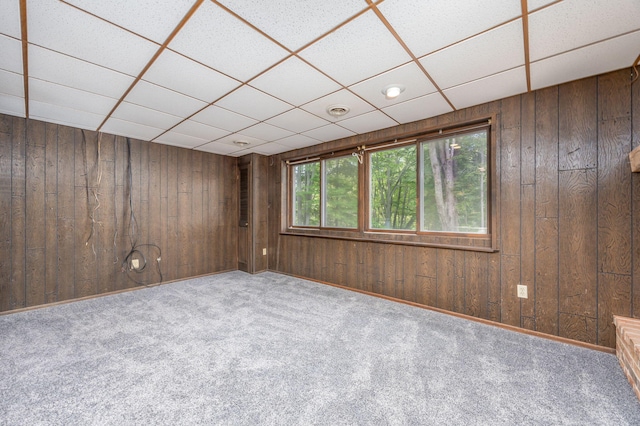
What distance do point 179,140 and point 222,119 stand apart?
4.29 ft

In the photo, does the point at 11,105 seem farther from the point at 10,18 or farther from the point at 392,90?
the point at 392,90

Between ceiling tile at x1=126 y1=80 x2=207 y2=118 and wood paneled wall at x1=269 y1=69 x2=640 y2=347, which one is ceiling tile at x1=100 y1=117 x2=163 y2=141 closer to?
ceiling tile at x1=126 y1=80 x2=207 y2=118

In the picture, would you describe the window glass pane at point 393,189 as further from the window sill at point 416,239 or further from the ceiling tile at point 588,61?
the ceiling tile at point 588,61

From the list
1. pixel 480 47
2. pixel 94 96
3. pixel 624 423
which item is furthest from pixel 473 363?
pixel 94 96

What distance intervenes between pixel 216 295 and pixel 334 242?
70.3 inches

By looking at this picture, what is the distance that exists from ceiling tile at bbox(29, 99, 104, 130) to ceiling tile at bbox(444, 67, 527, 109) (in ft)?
12.4

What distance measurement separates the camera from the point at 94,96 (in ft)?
8.21

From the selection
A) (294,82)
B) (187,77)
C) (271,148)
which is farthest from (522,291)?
(271,148)

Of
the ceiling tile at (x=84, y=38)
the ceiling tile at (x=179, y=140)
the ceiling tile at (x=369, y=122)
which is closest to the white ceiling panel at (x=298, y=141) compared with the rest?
the ceiling tile at (x=369, y=122)

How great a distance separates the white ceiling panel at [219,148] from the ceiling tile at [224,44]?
7.66 feet

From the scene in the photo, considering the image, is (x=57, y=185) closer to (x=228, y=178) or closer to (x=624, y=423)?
(x=228, y=178)

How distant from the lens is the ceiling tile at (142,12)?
4.61 ft

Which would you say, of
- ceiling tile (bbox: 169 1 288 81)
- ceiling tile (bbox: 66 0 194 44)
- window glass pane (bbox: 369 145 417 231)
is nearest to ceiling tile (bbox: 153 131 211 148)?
ceiling tile (bbox: 169 1 288 81)

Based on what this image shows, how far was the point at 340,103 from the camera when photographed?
2.68m
